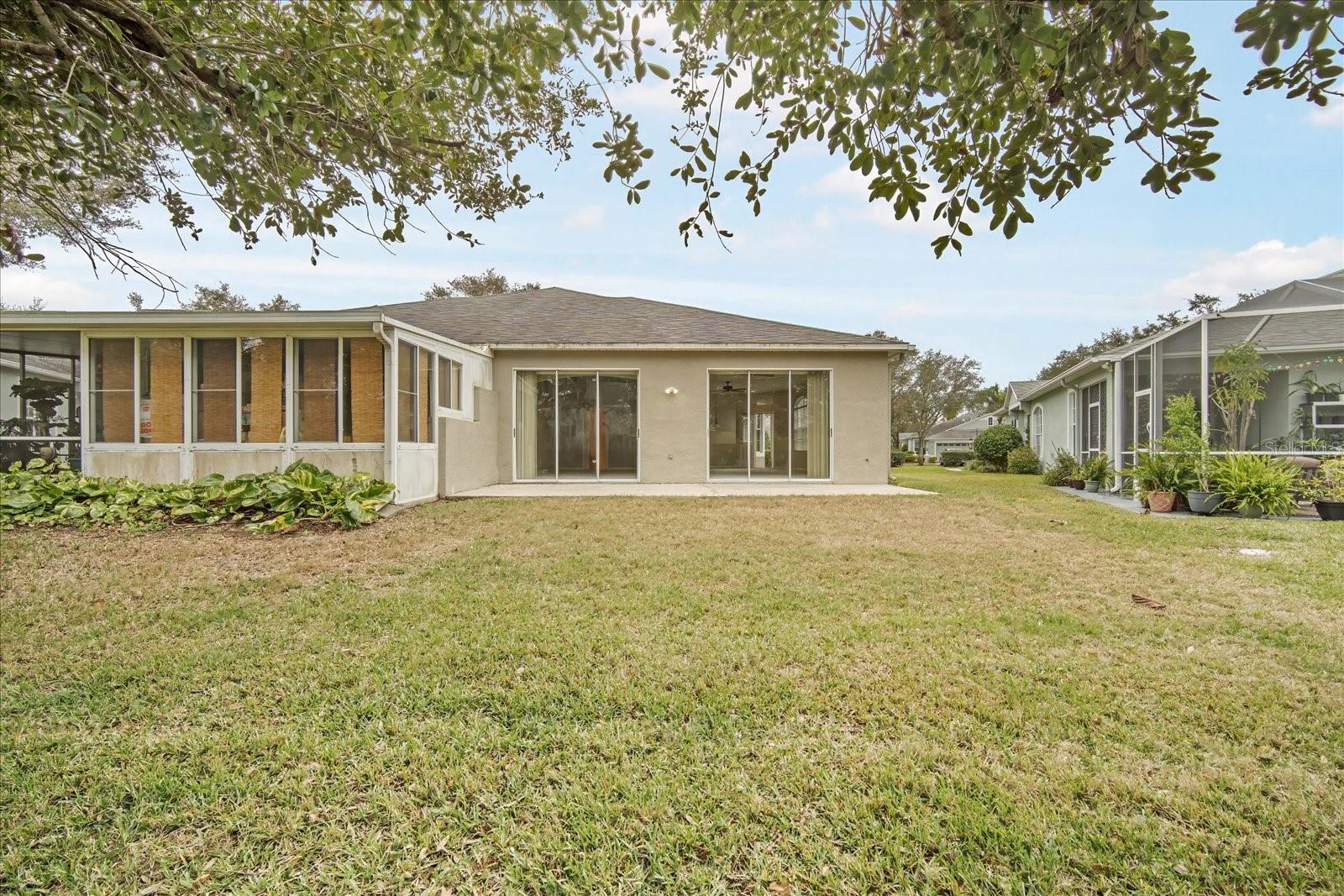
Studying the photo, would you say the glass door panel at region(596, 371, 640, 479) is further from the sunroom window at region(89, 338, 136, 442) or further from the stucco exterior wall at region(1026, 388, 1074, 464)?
the stucco exterior wall at region(1026, 388, 1074, 464)

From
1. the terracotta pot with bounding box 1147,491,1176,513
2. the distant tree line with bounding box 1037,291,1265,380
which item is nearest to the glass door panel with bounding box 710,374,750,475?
the terracotta pot with bounding box 1147,491,1176,513

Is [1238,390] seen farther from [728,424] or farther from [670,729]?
[670,729]

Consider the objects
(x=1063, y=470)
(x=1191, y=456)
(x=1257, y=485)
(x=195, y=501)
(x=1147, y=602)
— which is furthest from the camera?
(x=1063, y=470)

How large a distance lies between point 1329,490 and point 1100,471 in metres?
4.01

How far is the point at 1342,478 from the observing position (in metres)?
8.48

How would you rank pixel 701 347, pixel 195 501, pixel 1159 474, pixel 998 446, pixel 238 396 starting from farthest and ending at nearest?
1. pixel 998 446
2. pixel 701 347
3. pixel 1159 474
4. pixel 238 396
5. pixel 195 501

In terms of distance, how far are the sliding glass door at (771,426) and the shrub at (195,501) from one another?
7.17 meters

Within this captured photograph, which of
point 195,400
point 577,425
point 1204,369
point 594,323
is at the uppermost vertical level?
point 594,323

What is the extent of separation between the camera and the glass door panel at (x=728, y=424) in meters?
12.9

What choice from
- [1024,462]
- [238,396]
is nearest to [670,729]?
[238,396]

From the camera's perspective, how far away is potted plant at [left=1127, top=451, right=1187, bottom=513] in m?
9.36

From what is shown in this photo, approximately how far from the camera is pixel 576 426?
1284 cm

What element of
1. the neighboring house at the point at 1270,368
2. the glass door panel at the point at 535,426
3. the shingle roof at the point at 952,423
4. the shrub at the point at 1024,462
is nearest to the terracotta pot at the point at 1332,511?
the neighboring house at the point at 1270,368

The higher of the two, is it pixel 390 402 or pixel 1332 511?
pixel 390 402
